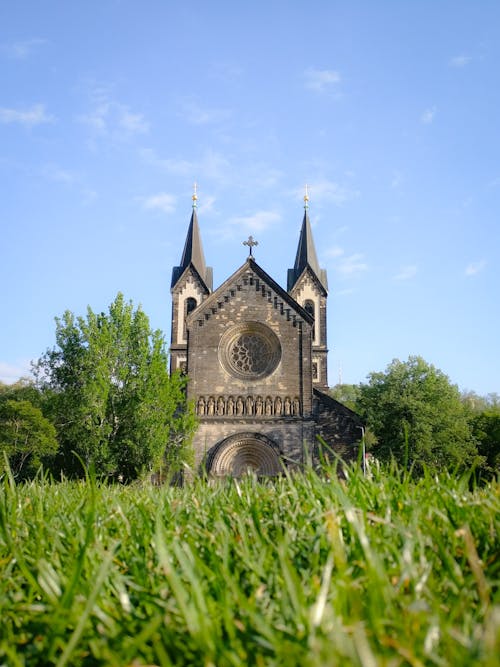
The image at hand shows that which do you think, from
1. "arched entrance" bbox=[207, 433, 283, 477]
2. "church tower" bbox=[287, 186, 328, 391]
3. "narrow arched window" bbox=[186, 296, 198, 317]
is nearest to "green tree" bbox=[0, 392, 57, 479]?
"narrow arched window" bbox=[186, 296, 198, 317]

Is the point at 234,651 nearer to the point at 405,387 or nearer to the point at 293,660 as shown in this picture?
the point at 293,660

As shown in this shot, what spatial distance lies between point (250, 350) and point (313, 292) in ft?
37.5

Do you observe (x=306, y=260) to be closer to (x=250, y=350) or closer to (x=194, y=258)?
(x=194, y=258)

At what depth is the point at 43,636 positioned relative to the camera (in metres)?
1.96

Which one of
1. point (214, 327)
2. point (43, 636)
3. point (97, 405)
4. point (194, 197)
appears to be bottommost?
point (43, 636)

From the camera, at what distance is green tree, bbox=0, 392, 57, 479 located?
1427 inches

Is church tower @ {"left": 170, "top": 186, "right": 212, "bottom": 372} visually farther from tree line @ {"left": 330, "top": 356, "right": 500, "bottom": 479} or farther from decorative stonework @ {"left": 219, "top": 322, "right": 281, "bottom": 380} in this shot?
tree line @ {"left": 330, "top": 356, "right": 500, "bottom": 479}

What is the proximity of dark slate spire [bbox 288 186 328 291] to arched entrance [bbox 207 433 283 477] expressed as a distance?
15.2 metres

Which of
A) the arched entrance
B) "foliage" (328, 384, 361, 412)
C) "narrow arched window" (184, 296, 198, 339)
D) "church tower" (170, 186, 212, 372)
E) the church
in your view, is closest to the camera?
the arched entrance

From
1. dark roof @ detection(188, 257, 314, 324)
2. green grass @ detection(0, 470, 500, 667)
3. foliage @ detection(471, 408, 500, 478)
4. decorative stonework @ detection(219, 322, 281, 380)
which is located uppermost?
dark roof @ detection(188, 257, 314, 324)

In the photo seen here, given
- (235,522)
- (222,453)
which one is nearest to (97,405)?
(222,453)

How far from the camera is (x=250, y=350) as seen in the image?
3353 centimetres

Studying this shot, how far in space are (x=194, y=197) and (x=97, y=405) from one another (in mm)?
25050

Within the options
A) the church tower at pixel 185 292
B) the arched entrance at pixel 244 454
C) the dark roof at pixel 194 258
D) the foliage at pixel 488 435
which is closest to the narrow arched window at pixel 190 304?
the church tower at pixel 185 292
